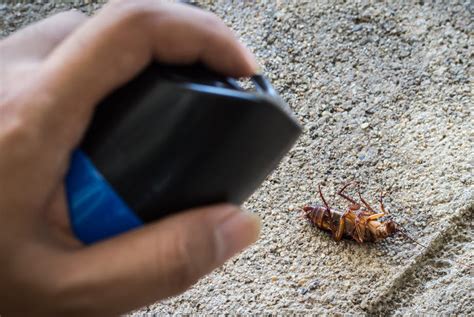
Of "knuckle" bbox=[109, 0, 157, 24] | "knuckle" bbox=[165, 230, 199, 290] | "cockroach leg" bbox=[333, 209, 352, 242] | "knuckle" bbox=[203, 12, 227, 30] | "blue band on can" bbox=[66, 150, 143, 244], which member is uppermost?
"knuckle" bbox=[109, 0, 157, 24]

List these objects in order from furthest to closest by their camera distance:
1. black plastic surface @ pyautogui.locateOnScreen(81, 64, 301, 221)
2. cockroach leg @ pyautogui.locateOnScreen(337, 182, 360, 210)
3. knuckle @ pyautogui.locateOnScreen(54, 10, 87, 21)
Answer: cockroach leg @ pyautogui.locateOnScreen(337, 182, 360, 210)
knuckle @ pyautogui.locateOnScreen(54, 10, 87, 21)
black plastic surface @ pyautogui.locateOnScreen(81, 64, 301, 221)

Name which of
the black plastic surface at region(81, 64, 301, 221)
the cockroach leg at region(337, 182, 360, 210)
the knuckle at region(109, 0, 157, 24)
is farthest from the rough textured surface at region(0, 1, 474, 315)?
the knuckle at region(109, 0, 157, 24)

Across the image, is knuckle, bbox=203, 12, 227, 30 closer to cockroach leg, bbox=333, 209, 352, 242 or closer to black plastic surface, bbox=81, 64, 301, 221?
black plastic surface, bbox=81, 64, 301, 221

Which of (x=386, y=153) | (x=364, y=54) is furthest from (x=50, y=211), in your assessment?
(x=364, y=54)

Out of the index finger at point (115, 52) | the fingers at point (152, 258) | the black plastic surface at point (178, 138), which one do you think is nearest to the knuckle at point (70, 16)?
the index finger at point (115, 52)

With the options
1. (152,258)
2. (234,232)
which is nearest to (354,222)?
(234,232)

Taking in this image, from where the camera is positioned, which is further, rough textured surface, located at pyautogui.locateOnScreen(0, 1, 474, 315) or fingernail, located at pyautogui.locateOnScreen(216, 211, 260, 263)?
rough textured surface, located at pyautogui.locateOnScreen(0, 1, 474, 315)

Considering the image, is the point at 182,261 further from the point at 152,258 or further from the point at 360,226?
the point at 360,226

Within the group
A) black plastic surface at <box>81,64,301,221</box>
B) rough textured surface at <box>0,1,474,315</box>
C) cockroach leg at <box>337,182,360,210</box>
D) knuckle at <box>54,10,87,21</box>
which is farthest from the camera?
cockroach leg at <box>337,182,360,210</box>
